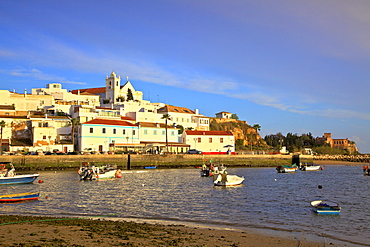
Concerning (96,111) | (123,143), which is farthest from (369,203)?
(96,111)

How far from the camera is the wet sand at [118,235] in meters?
15.9

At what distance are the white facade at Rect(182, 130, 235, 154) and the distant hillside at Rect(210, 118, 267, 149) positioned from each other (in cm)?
3199

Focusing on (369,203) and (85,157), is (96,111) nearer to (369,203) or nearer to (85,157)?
(85,157)

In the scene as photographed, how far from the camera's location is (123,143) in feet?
288

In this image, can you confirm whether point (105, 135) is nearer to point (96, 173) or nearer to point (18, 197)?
point (96, 173)

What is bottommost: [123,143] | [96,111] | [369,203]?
[369,203]

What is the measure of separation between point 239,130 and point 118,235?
126 metres

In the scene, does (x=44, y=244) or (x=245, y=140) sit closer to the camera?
(x=44, y=244)

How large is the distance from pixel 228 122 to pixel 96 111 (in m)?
61.4

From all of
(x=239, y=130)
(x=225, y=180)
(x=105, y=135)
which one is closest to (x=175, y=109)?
(x=239, y=130)

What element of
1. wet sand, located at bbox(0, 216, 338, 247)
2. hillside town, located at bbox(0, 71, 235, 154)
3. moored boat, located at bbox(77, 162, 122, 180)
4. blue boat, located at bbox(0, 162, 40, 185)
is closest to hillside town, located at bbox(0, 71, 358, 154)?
hillside town, located at bbox(0, 71, 235, 154)

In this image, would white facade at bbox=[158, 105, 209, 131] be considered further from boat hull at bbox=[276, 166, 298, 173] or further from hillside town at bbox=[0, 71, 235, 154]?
boat hull at bbox=[276, 166, 298, 173]

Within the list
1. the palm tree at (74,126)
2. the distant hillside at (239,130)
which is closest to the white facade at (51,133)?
the palm tree at (74,126)

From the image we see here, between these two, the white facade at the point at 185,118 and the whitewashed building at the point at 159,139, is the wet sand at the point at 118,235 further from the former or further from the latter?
the white facade at the point at 185,118
